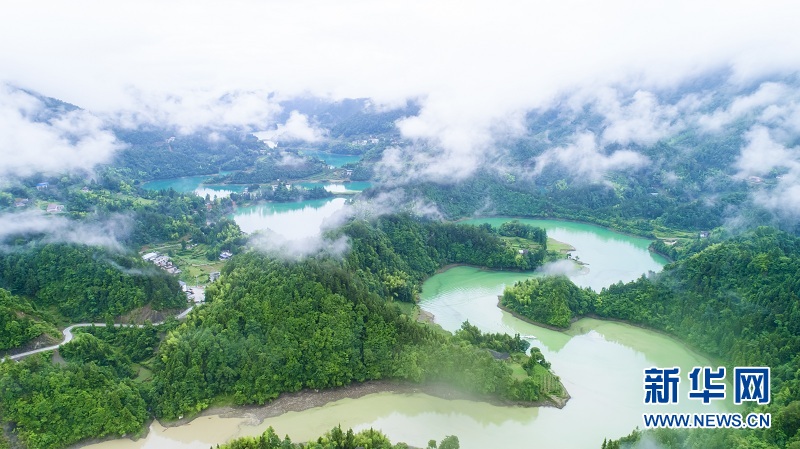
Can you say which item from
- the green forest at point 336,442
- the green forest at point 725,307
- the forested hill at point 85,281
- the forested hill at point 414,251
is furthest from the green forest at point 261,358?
the green forest at point 725,307

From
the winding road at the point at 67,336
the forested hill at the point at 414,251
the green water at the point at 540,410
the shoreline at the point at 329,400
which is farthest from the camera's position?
the forested hill at the point at 414,251

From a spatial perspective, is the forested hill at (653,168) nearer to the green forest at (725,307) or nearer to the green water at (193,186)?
the green forest at (725,307)

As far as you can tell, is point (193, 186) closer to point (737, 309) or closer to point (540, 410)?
point (540, 410)

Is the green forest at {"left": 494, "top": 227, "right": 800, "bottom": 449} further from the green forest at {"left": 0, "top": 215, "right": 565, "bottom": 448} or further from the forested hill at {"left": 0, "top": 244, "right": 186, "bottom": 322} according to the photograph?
the forested hill at {"left": 0, "top": 244, "right": 186, "bottom": 322}

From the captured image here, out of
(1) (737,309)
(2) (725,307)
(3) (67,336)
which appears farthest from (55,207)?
(1) (737,309)

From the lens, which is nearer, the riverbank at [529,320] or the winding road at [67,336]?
the winding road at [67,336]

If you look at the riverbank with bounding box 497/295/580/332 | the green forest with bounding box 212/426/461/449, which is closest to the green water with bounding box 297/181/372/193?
the riverbank with bounding box 497/295/580/332
